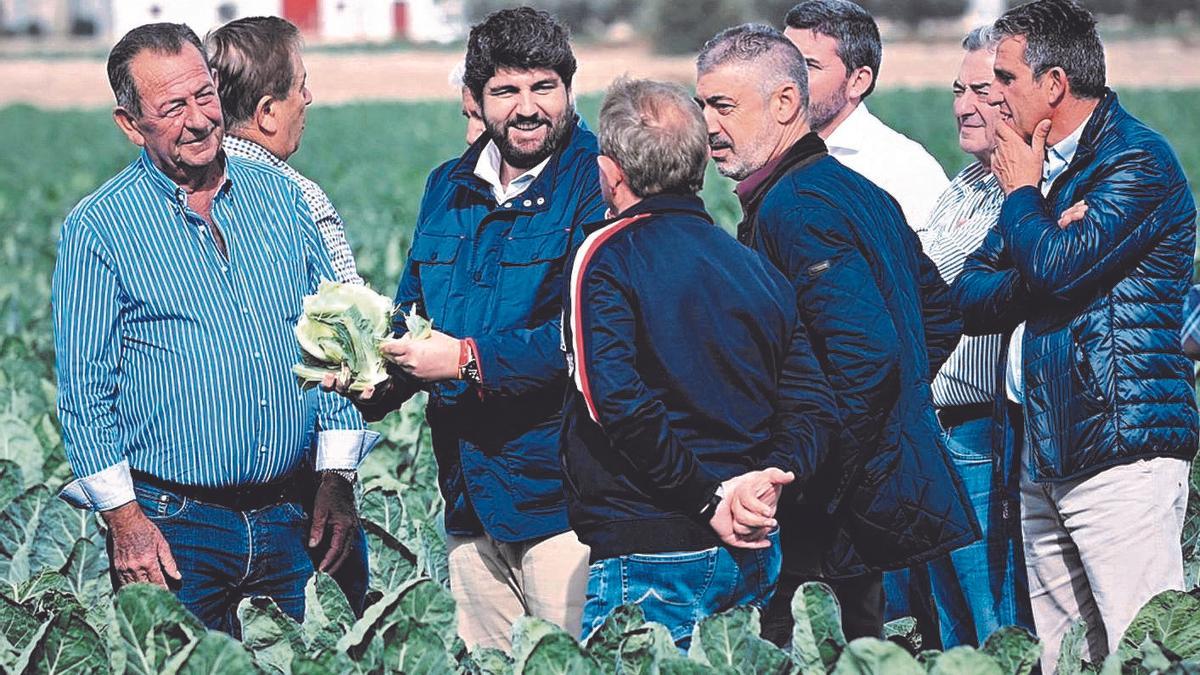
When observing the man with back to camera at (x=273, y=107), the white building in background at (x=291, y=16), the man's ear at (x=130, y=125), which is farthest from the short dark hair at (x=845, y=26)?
the white building in background at (x=291, y=16)

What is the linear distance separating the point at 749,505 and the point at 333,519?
119 centimetres

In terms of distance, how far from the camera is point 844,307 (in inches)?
147

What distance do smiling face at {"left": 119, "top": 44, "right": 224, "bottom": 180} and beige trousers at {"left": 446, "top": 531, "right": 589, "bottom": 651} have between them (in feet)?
3.74

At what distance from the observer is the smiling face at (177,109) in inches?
154

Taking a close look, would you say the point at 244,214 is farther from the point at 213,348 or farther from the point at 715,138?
the point at 715,138

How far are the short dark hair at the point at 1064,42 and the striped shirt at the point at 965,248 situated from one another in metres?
0.60

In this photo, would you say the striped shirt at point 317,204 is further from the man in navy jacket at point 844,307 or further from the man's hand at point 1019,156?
the man's hand at point 1019,156

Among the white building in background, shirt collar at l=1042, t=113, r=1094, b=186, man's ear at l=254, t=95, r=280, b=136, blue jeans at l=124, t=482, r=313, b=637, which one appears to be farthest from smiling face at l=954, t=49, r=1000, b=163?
the white building in background

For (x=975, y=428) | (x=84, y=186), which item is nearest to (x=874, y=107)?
(x=84, y=186)

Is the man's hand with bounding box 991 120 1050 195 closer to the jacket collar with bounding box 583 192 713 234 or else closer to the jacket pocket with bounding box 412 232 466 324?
the jacket collar with bounding box 583 192 713 234

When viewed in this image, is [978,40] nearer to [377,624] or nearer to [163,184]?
[163,184]

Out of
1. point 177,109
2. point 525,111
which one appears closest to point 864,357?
point 525,111

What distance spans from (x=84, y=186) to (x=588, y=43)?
63.0 metres

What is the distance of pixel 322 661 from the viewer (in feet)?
10.4
